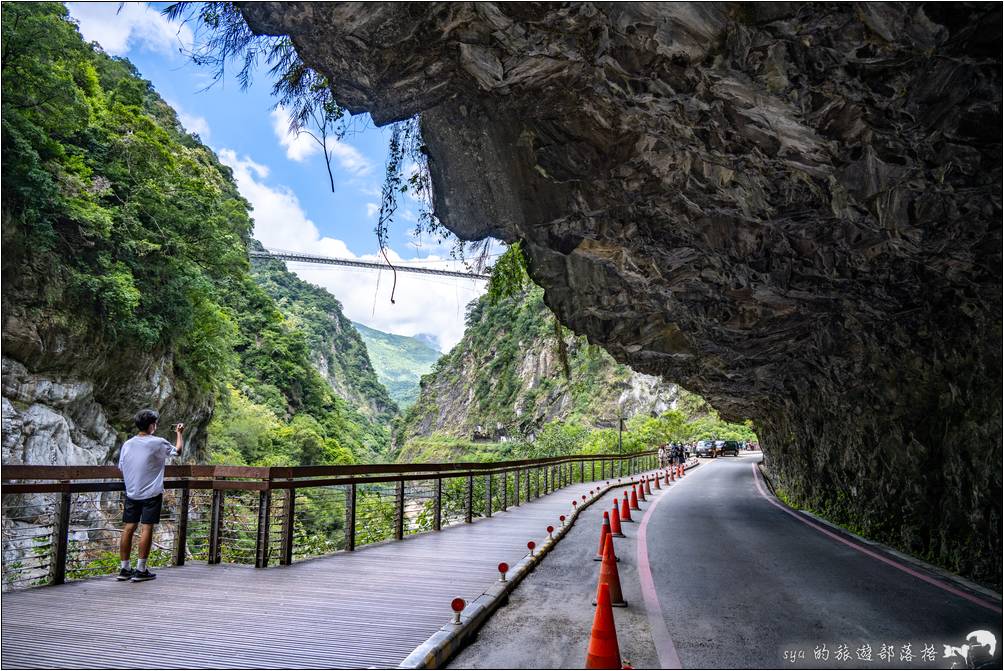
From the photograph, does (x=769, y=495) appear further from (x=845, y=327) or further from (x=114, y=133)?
(x=114, y=133)

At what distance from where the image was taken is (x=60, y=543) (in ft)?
18.8

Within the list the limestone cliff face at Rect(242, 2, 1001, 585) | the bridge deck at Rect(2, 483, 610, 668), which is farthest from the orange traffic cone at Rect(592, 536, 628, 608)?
the limestone cliff face at Rect(242, 2, 1001, 585)

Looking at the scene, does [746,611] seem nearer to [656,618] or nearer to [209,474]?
[656,618]

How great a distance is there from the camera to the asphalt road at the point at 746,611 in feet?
15.3

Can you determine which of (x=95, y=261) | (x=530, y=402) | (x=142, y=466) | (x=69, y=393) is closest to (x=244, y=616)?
(x=142, y=466)

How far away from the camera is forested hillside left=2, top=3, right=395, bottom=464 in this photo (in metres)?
21.5

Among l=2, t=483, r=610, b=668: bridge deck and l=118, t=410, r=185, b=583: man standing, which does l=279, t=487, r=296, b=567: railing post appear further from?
l=118, t=410, r=185, b=583: man standing

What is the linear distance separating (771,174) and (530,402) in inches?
2532

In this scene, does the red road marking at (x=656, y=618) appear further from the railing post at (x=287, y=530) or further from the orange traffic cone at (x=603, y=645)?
the railing post at (x=287, y=530)

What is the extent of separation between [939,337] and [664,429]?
153 feet

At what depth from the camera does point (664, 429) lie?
53219 millimetres

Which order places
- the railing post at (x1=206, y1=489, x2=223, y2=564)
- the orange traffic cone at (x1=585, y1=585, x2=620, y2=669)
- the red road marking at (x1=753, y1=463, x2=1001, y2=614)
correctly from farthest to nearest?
the railing post at (x1=206, y1=489, x2=223, y2=564)
the red road marking at (x1=753, y1=463, x2=1001, y2=614)
the orange traffic cone at (x1=585, y1=585, x2=620, y2=669)

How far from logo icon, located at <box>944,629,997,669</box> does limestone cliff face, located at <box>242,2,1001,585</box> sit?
234 cm

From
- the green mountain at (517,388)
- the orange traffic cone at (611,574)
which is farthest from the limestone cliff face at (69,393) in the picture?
the green mountain at (517,388)
